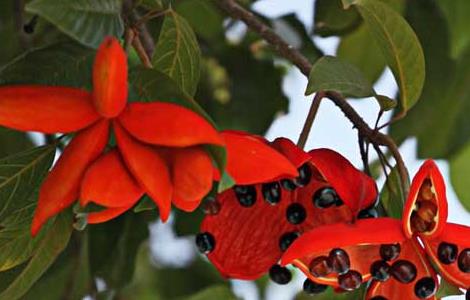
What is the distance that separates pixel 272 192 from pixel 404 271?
118mm

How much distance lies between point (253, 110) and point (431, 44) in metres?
0.26

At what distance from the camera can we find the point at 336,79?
965mm

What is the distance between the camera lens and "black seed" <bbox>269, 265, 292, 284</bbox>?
3.34 feet

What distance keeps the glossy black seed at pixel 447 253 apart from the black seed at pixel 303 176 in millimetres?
113

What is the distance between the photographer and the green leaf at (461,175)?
1.82 meters

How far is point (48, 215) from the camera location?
83 centimetres

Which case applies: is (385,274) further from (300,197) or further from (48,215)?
(48,215)

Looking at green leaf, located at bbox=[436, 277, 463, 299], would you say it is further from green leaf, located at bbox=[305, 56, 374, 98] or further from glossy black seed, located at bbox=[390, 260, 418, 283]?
green leaf, located at bbox=[305, 56, 374, 98]

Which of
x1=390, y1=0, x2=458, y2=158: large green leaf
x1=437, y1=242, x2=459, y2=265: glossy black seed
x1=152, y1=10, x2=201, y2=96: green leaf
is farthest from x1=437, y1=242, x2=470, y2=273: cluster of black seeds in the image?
x1=390, y1=0, x2=458, y2=158: large green leaf

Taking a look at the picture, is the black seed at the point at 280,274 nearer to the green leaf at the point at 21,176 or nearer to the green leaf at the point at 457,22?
the green leaf at the point at 21,176

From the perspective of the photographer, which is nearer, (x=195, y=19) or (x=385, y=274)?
(x=385, y=274)

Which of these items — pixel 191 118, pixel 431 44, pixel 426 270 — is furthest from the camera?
pixel 431 44

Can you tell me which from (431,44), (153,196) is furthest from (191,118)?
(431,44)

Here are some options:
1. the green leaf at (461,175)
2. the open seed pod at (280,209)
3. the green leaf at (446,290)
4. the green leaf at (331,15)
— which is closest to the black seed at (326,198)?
the open seed pod at (280,209)
